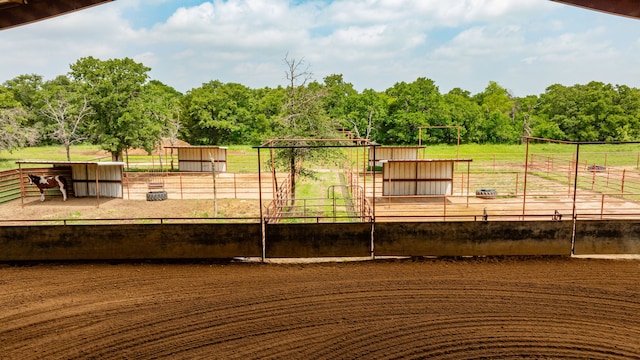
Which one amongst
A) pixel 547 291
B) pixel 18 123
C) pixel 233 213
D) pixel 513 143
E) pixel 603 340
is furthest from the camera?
pixel 513 143

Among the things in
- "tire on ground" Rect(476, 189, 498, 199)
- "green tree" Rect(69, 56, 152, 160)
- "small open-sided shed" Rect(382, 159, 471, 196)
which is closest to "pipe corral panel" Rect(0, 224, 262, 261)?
"small open-sided shed" Rect(382, 159, 471, 196)

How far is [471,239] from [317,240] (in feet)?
13.3

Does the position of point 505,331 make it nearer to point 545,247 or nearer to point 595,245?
point 545,247

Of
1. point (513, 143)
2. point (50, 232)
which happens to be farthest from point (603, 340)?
point (513, 143)

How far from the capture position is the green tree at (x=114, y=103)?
1129 inches

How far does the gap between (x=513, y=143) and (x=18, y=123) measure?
50.8 meters

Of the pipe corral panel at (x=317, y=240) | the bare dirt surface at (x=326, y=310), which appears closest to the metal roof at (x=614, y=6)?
the bare dirt surface at (x=326, y=310)

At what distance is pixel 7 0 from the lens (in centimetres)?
771

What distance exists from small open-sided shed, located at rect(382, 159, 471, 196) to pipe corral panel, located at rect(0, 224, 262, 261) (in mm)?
11848

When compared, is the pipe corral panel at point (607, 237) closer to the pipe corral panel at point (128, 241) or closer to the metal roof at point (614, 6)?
the metal roof at point (614, 6)

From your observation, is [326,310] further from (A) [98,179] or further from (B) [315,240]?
(A) [98,179]

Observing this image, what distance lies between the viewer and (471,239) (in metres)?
11.3

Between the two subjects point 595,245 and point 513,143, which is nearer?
point 595,245

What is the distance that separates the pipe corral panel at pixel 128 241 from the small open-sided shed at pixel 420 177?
11.8 metres
